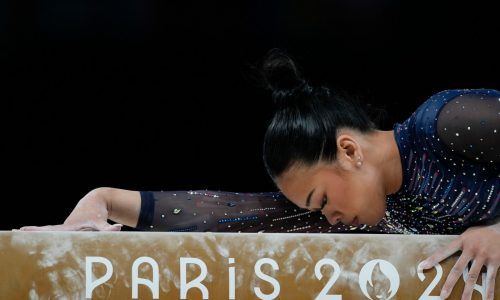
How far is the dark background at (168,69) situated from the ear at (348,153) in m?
0.99

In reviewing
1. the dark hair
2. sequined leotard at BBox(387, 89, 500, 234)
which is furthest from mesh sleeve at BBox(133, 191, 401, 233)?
sequined leotard at BBox(387, 89, 500, 234)

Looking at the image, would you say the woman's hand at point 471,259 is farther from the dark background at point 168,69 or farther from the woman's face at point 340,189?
the dark background at point 168,69

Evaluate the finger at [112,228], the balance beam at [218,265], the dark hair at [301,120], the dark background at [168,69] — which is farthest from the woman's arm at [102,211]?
the dark background at [168,69]

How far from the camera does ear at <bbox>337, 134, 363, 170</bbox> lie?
167cm

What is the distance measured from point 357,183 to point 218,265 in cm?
46

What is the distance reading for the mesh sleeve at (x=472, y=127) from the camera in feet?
4.83

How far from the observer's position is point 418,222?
1.82 metres

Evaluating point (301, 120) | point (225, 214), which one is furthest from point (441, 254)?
point (225, 214)

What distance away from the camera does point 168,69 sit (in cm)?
267

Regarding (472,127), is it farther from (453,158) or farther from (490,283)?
(490,283)

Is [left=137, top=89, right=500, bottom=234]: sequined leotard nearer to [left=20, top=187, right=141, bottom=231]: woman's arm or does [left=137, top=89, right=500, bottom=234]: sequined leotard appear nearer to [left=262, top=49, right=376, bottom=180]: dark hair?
[left=20, top=187, right=141, bottom=231]: woman's arm

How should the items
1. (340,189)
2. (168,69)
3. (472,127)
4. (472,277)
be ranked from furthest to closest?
1. (168,69)
2. (340,189)
3. (472,127)
4. (472,277)

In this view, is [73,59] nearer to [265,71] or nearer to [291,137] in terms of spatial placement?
[265,71]

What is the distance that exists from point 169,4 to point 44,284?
4.93 ft
